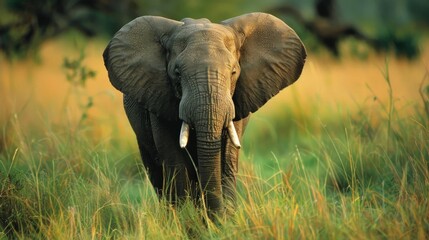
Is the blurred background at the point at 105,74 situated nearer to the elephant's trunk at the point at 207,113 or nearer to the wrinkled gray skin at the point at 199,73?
the wrinkled gray skin at the point at 199,73

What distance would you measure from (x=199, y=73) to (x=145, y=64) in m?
0.70

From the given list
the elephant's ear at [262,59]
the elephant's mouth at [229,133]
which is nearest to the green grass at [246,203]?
the elephant's mouth at [229,133]

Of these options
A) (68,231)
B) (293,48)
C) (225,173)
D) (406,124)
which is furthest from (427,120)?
(68,231)

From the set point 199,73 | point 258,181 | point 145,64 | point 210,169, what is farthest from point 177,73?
point 258,181

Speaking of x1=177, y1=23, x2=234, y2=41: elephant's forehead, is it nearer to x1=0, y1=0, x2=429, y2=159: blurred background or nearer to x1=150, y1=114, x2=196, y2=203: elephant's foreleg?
x1=150, y1=114, x2=196, y2=203: elephant's foreleg

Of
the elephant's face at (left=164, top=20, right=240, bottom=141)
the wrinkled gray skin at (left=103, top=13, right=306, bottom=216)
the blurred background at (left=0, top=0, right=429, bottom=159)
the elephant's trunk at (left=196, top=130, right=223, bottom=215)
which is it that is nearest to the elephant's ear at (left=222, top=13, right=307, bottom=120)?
the wrinkled gray skin at (left=103, top=13, right=306, bottom=216)

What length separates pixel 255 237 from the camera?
4.39 metres

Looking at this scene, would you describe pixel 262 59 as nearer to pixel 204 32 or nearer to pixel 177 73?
pixel 204 32

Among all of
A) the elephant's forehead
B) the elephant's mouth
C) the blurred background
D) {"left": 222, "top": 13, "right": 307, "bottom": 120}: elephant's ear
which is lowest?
the blurred background

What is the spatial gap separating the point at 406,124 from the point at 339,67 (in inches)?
273

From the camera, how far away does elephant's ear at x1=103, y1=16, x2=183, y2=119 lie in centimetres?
536

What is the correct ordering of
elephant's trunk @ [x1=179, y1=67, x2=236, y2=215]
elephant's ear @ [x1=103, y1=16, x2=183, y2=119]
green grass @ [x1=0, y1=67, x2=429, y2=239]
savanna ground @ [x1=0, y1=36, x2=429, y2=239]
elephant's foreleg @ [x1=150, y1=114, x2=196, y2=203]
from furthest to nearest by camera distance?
elephant's foreleg @ [x1=150, y1=114, x2=196, y2=203], elephant's ear @ [x1=103, y1=16, x2=183, y2=119], elephant's trunk @ [x1=179, y1=67, x2=236, y2=215], savanna ground @ [x1=0, y1=36, x2=429, y2=239], green grass @ [x1=0, y1=67, x2=429, y2=239]

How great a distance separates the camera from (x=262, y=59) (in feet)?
18.0

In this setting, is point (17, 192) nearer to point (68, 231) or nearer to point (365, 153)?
point (68, 231)
